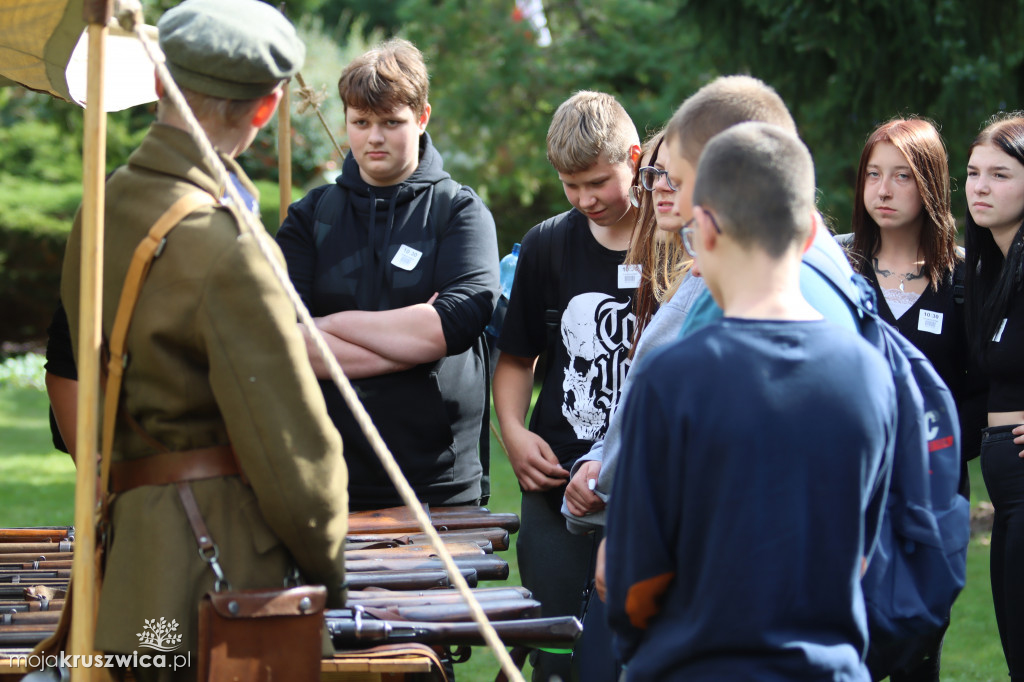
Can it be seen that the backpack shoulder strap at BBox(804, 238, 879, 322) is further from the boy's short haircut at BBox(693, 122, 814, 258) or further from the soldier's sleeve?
the soldier's sleeve

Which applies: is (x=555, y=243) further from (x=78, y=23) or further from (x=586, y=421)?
(x=78, y=23)

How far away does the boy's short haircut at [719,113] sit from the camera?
2.15m

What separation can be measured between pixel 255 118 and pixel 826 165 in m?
8.96

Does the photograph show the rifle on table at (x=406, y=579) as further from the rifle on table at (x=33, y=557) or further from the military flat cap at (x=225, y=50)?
the military flat cap at (x=225, y=50)

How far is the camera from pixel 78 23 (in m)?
3.72


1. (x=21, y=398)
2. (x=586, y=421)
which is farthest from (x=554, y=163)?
(x=21, y=398)

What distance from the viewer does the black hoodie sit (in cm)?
347

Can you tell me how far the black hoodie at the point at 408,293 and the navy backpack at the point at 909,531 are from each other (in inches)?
62.8

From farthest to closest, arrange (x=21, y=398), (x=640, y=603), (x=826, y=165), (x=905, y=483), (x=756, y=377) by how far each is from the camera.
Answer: (x=21, y=398) → (x=826, y=165) → (x=905, y=483) → (x=640, y=603) → (x=756, y=377)

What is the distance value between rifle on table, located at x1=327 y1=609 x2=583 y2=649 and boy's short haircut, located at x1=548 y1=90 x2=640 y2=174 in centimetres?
145

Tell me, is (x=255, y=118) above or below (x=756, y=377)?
above

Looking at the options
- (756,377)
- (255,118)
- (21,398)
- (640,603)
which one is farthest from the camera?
(21,398)

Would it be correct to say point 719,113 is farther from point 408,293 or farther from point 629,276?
point 408,293

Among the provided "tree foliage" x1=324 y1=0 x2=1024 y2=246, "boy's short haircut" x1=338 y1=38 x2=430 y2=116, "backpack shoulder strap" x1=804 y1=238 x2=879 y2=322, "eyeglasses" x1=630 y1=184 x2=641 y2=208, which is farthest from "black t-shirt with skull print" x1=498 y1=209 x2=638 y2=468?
"backpack shoulder strap" x1=804 y1=238 x2=879 y2=322
